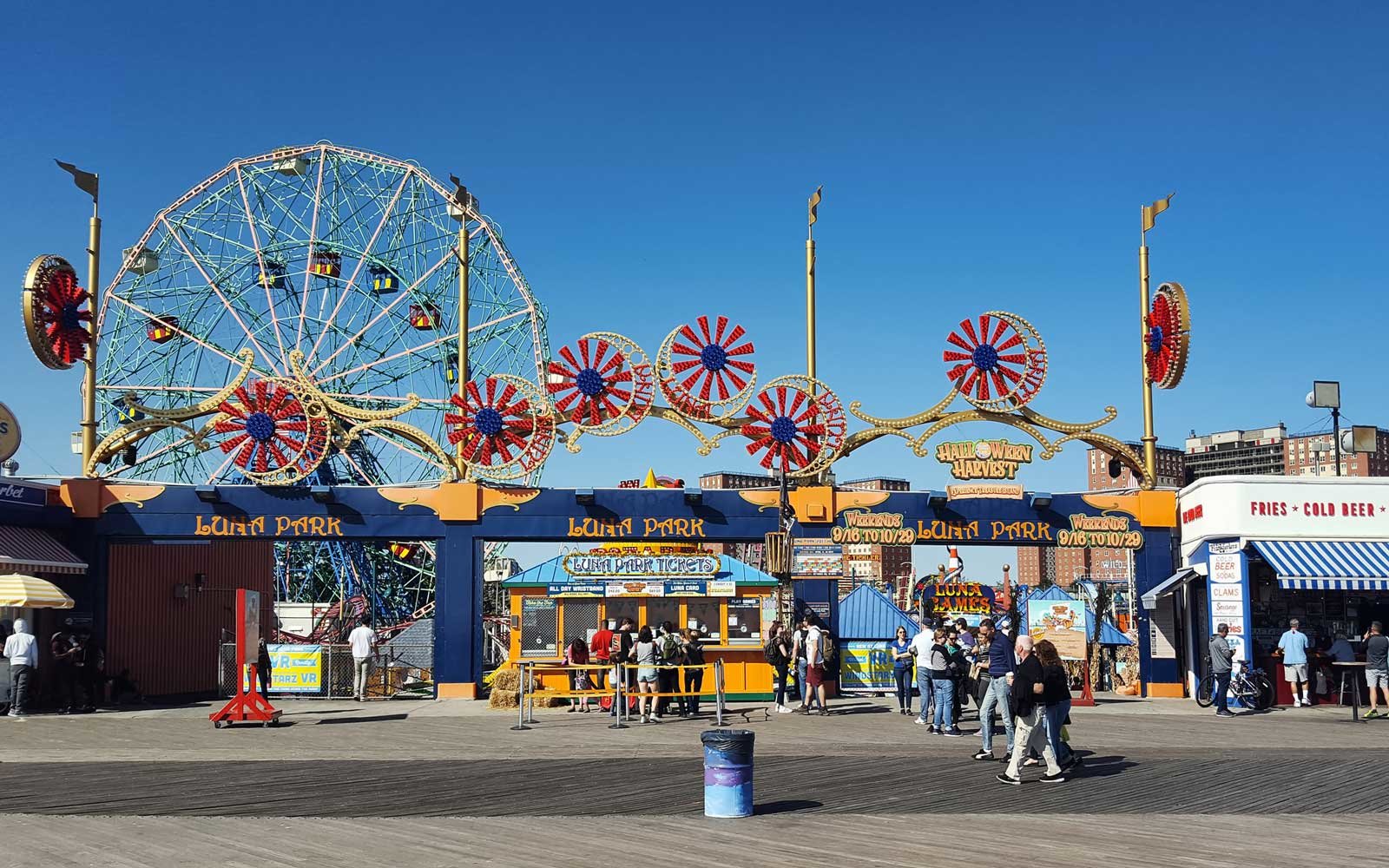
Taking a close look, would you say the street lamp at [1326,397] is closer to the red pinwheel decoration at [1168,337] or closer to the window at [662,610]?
the red pinwheel decoration at [1168,337]

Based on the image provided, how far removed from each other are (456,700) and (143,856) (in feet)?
56.1

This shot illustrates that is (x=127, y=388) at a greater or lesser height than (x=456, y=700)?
greater

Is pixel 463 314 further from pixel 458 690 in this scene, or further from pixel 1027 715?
pixel 1027 715

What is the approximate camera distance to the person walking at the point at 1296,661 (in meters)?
25.1

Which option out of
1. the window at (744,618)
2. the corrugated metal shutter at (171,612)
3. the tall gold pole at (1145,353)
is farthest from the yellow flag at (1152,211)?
the corrugated metal shutter at (171,612)

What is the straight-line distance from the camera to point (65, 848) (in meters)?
10.6

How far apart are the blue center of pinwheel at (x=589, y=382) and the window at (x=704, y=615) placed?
5.51 m

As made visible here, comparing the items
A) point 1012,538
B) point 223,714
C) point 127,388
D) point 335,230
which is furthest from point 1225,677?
point 127,388

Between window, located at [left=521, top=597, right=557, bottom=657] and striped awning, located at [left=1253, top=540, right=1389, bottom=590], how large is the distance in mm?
14036

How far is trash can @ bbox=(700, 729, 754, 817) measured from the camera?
471 inches

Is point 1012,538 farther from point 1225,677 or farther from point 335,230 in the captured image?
point 335,230

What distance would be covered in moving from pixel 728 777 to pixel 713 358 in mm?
18275

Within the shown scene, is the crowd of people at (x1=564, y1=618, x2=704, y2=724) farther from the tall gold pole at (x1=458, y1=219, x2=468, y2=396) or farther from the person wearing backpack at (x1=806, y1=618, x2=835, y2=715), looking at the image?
the tall gold pole at (x1=458, y1=219, x2=468, y2=396)

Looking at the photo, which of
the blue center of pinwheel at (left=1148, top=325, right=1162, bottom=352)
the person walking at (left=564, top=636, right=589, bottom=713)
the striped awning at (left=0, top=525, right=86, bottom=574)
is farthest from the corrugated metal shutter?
the blue center of pinwheel at (left=1148, top=325, right=1162, bottom=352)
